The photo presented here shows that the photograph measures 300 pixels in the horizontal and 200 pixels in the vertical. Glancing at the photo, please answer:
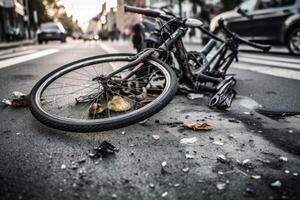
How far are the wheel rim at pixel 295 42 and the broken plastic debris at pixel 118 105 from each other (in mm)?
8109

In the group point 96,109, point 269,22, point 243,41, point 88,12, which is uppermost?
point 88,12

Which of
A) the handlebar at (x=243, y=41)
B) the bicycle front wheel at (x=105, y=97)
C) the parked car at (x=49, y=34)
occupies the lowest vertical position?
the parked car at (x=49, y=34)

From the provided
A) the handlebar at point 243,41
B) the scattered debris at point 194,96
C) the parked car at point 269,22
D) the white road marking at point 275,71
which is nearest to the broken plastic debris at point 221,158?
the scattered debris at point 194,96

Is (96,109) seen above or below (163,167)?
above

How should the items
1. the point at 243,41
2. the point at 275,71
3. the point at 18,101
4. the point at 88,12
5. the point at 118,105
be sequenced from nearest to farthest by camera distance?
the point at 118,105
the point at 18,101
the point at 243,41
the point at 88,12
the point at 275,71

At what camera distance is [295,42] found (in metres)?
10.5

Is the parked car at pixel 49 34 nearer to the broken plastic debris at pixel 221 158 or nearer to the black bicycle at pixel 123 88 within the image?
the black bicycle at pixel 123 88

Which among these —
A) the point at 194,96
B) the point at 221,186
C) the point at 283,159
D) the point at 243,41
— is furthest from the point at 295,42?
the point at 221,186

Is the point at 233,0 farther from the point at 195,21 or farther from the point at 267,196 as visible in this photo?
the point at 267,196

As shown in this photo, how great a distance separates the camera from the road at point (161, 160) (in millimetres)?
2004

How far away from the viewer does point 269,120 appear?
349cm

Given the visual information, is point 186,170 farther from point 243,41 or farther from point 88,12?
point 88,12

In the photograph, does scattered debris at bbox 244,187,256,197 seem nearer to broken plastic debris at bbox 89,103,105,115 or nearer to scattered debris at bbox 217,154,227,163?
scattered debris at bbox 217,154,227,163

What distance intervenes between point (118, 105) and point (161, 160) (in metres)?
1.19
